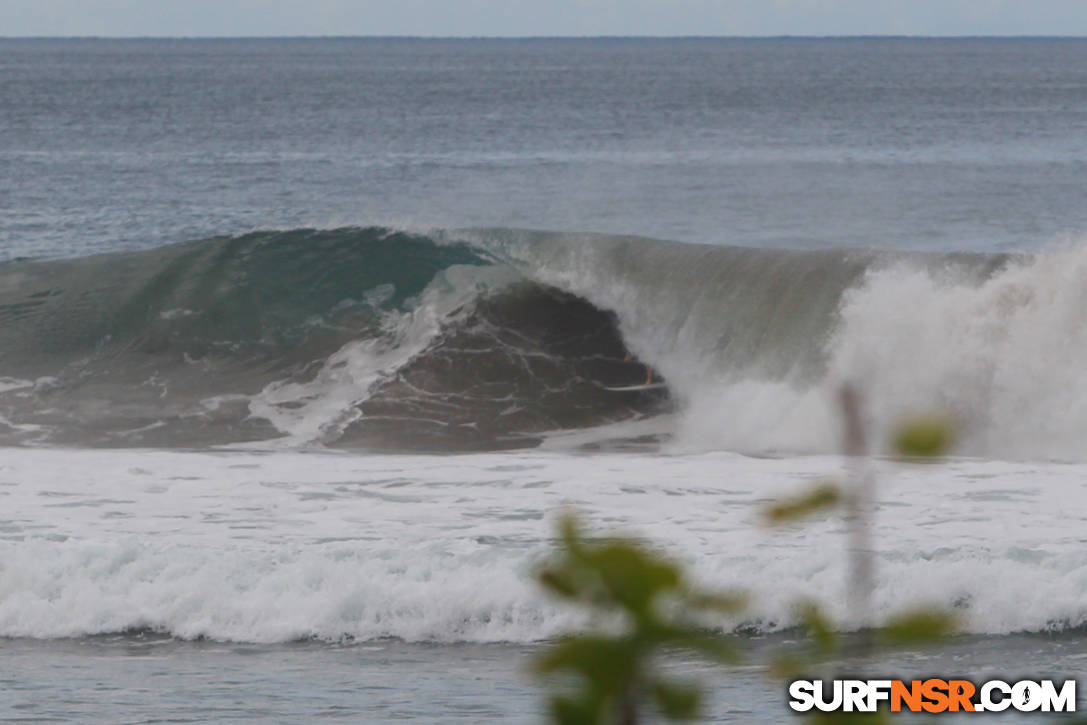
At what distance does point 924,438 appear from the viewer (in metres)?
0.88

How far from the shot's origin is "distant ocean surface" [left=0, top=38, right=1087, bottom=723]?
7203 mm

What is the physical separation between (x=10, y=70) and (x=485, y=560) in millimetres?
124823

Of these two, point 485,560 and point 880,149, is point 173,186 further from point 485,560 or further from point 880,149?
point 485,560

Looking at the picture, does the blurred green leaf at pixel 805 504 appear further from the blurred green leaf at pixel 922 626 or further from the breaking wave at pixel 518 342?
the breaking wave at pixel 518 342

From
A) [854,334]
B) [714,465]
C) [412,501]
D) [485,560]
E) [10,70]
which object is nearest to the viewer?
[485,560]

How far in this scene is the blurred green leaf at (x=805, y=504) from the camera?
91 centimetres

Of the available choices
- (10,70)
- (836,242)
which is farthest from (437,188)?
(10,70)

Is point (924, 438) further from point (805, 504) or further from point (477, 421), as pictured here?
point (477, 421)

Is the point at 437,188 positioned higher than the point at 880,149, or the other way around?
the point at 880,149

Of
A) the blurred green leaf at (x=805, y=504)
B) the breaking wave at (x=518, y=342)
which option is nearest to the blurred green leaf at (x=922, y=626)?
the blurred green leaf at (x=805, y=504)

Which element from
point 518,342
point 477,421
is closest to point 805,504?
point 477,421

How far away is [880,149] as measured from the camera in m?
47.1

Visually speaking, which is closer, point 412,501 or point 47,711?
point 47,711

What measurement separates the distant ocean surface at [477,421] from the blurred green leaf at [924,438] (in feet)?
0.24
